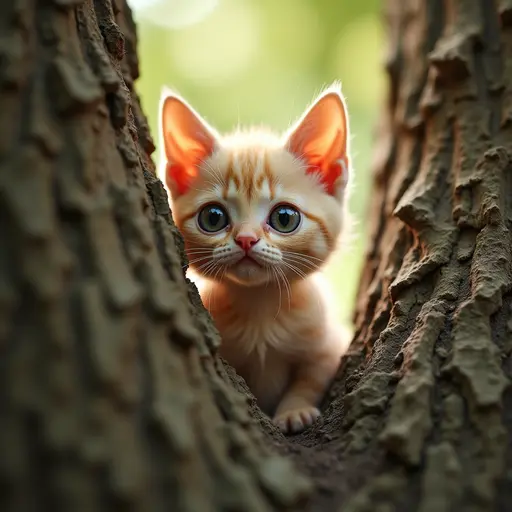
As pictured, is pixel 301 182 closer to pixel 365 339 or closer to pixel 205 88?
pixel 365 339

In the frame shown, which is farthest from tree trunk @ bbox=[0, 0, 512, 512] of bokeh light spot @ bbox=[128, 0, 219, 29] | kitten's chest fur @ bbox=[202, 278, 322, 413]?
→ bokeh light spot @ bbox=[128, 0, 219, 29]

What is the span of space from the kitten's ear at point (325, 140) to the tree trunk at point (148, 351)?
45 cm

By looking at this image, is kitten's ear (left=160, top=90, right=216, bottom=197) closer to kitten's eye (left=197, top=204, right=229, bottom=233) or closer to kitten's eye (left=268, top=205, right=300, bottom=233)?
kitten's eye (left=197, top=204, right=229, bottom=233)

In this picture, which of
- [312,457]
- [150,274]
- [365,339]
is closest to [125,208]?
[150,274]

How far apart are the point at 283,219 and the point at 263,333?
0.33m

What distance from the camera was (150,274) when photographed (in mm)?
955

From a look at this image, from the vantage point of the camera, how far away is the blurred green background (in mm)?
3831

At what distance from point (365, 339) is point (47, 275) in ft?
3.00

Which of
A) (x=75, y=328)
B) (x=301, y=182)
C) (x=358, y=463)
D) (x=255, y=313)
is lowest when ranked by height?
(x=358, y=463)

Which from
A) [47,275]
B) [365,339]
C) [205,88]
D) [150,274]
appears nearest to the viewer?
[47,275]

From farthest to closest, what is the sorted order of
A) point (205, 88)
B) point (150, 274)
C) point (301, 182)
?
point (205, 88)
point (301, 182)
point (150, 274)

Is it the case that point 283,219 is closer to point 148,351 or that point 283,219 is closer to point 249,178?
point 249,178

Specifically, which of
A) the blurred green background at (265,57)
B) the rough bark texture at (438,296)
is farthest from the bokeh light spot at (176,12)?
the rough bark texture at (438,296)

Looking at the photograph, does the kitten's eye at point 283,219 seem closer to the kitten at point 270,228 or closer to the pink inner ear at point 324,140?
the kitten at point 270,228
